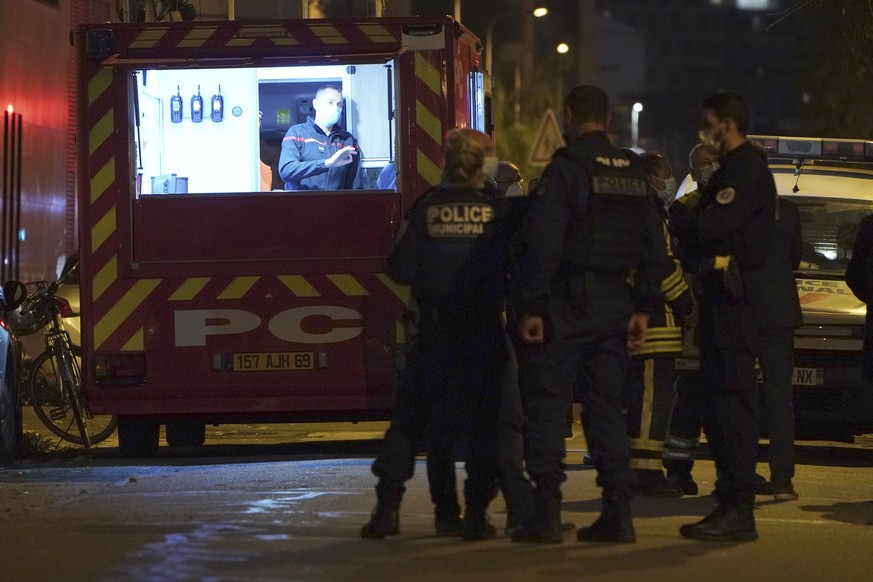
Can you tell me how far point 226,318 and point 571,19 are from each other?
107365mm

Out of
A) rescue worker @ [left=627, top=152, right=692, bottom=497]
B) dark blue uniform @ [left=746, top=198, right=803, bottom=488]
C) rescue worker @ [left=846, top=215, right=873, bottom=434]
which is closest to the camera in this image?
dark blue uniform @ [left=746, top=198, right=803, bottom=488]

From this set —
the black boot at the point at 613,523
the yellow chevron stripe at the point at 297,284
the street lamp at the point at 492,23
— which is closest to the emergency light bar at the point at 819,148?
the yellow chevron stripe at the point at 297,284

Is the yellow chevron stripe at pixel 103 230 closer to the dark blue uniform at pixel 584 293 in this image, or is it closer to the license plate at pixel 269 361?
the license plate at pixel 269 361

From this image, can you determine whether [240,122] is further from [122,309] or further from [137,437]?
[137,437]

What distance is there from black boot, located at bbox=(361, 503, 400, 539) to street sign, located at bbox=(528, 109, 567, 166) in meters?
12.6

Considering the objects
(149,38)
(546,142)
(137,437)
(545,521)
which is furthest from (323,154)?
(546,142)

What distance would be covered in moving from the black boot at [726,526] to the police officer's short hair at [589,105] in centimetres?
167

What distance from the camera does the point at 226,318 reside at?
413 inches

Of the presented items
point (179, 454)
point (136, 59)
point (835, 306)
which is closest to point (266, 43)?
point (136, 59)

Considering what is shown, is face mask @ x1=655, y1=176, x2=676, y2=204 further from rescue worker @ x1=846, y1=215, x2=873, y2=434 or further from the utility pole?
the utility pole

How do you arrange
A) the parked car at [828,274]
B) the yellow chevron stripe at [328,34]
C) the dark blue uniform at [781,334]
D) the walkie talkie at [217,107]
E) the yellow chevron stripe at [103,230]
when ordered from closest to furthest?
the dark blue uniform at [781,334] → the yellow chevron stripe at [328,34] → the yellow chevron stripe at [103,230] → the walkie talkie at [217,107] → the parked car at [828,274]

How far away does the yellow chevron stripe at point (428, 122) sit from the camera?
1049cm

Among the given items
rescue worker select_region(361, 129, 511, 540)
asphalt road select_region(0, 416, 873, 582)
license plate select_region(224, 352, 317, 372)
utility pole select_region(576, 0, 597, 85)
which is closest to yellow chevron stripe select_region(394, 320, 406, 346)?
license plate select_region(224, 352, 317, 372)

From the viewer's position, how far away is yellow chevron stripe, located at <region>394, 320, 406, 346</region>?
10.5 metres
